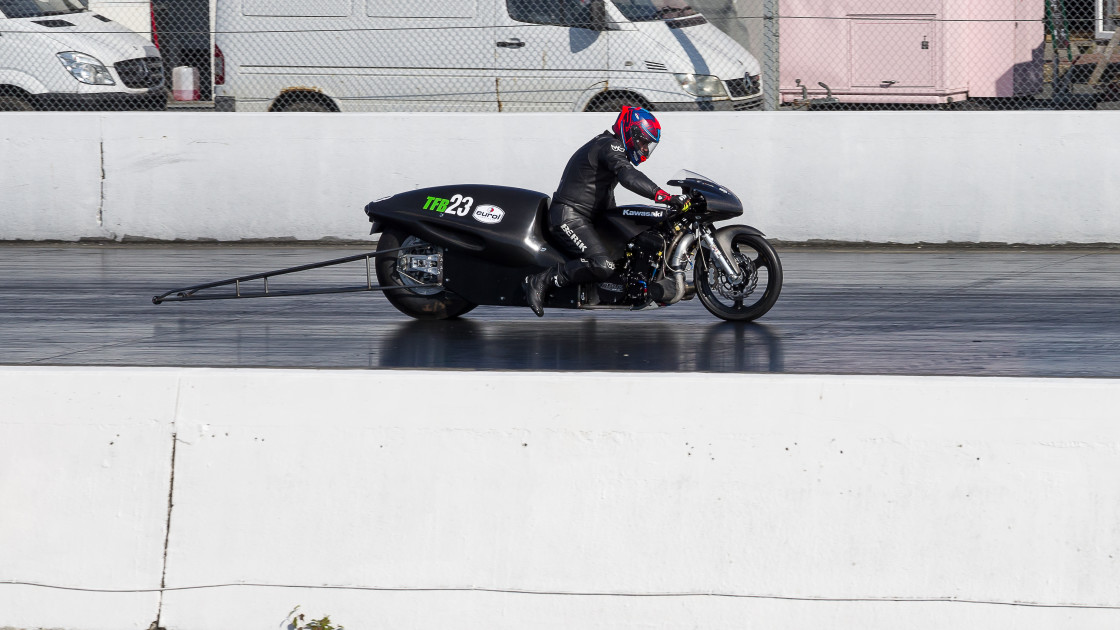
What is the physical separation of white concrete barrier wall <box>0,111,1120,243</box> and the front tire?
13.1 feet

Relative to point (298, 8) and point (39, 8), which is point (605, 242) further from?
point (39, 8)

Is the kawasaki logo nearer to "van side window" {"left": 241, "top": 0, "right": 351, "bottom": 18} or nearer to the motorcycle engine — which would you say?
the motorcycle engine

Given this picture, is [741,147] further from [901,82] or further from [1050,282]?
[1050,282]

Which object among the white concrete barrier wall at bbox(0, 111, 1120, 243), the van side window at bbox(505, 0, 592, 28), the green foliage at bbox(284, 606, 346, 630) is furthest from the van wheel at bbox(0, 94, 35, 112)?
the green foliage at bbox(284, 606, 346, 630)

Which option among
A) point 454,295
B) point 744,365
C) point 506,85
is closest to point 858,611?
point 744,365

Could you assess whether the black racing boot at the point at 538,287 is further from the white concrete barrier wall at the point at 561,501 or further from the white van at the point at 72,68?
the white van at the point at 72,68

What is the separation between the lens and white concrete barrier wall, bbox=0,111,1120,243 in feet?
39.0

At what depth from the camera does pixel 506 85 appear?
504 inches

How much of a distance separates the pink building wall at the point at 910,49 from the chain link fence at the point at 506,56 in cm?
2

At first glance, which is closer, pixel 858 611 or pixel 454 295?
pixel 858 611

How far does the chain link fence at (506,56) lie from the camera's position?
40.6 ft

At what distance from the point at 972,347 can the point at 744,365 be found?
1.38m

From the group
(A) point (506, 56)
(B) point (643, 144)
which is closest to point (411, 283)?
(B) point (643, 144)

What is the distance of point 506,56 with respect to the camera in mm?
12977
